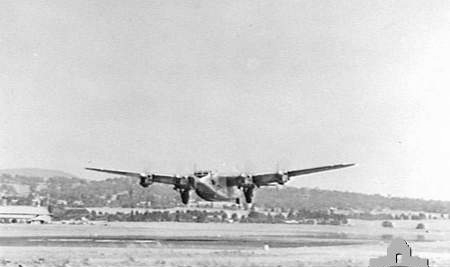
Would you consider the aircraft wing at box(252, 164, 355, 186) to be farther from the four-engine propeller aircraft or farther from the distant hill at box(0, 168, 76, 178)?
the distant hill at box(0, 168, 76, 178)

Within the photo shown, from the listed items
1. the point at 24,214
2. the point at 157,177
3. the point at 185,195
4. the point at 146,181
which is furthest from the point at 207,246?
the point at 24,214

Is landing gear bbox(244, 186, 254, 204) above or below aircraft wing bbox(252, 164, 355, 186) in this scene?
below

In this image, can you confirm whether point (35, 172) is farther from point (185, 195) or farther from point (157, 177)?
Answer: point (185, 195)

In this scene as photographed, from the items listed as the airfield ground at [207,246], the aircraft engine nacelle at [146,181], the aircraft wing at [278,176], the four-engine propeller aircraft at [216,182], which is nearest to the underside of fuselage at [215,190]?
the four-engine propeller aircraft at [216,182]

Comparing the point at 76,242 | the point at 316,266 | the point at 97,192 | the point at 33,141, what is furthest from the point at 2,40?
the point at 97,192

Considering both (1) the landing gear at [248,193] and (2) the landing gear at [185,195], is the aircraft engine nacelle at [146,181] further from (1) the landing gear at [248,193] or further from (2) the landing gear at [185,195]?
(1) the landing gear at [248,193]

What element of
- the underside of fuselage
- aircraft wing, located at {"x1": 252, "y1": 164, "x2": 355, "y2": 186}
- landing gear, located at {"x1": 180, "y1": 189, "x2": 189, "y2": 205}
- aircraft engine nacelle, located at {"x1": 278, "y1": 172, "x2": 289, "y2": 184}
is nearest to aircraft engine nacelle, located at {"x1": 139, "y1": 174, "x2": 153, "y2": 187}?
landing gear, located at {"x1": 180, "y1": 189, "x2": 189, "y2": 205}

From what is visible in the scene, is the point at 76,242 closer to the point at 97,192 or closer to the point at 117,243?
the point at 117,243
